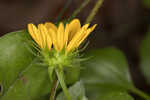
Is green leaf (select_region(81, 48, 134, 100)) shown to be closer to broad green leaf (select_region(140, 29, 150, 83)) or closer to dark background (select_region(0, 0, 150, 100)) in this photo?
broad green leaf (select_region(140, 29, 150, 83))

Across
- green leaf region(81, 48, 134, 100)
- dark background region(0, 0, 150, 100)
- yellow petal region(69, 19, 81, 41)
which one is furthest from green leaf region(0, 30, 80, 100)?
dark background region(0, 0, 150, 100)

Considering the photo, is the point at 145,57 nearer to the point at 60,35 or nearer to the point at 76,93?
the point at 76,93

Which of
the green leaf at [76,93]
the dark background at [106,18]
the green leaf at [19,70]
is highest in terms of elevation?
the dark background at [106,18]

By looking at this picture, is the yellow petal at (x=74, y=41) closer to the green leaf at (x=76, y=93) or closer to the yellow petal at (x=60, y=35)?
the yellow petal at (x=60, y=35)

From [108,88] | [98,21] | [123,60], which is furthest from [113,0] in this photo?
[108,88]

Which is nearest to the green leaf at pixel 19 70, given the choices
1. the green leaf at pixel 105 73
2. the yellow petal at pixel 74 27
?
the yellow petal at pixel 74 27

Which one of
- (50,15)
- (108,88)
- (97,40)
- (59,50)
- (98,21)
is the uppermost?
(50,15)

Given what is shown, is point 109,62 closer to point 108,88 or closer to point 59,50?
point 108,88
